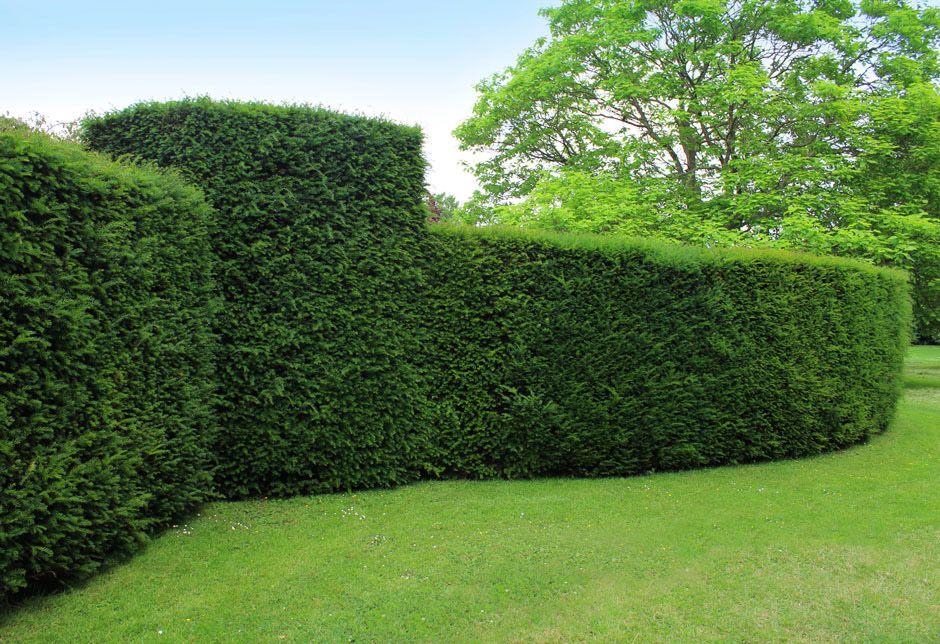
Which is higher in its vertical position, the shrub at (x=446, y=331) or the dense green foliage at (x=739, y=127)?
the dense green foliage at (x=739, y=127)

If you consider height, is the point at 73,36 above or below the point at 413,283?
above

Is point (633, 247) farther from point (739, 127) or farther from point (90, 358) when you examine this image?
point (739, 127)

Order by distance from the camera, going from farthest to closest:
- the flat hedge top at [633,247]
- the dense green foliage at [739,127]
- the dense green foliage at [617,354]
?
1. the dense green foliage at [739,127]
2. the flat hedge top at [633,247]
3. the dense green foliage at [617,354]

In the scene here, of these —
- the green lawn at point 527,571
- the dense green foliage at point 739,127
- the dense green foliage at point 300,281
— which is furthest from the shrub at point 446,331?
the dense green foliage at point 739,127

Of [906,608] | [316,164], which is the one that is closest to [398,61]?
[316,164]

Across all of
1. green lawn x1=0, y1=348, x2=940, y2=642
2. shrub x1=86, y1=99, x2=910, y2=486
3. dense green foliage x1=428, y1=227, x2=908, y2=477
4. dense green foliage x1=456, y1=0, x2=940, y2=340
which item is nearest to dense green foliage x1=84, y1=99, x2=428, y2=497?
shrub x1=86, y1=99, x2=910, y2=486

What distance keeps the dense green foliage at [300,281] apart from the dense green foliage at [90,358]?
0.59 meters

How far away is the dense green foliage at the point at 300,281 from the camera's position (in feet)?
20.5

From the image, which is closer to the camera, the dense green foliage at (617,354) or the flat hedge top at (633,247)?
the dense green foliage at (617,354)

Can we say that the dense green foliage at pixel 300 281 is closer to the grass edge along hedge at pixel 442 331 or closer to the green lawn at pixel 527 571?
the grass edge along hedge at pixel 442 331

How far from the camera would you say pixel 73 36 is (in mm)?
7840

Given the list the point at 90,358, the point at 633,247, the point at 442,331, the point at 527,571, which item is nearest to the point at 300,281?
the point at 442,331

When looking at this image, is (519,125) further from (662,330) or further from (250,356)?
(250,356)

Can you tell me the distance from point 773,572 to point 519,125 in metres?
17.8
